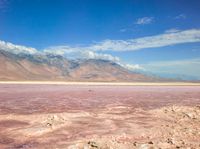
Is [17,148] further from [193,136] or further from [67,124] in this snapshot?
[193,136]

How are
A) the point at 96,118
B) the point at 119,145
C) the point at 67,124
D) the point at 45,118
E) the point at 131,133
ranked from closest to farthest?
the point at 119,145, the point at 131,133, the point at 67,124, the point at 45,118, the point at 96,118

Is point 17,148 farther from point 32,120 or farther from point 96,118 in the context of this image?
point 96,118

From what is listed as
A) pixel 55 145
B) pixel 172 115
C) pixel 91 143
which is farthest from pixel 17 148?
pixel 172 115

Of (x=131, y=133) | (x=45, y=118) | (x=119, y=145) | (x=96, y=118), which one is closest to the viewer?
(x=119, y=145)

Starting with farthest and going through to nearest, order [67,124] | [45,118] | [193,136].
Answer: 1. [45,118]
2. [67,124]
3. [193,136]

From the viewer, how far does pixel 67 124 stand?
15703 mm

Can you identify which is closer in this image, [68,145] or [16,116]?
[68,145]

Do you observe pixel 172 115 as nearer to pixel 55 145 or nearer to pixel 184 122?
pixel 184 122

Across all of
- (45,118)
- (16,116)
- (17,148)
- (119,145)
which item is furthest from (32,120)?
(119,145)

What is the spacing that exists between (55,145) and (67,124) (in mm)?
4391

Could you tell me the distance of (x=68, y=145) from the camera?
1117 cm

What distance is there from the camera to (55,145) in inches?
445

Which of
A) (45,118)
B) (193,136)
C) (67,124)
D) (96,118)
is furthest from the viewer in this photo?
(96,118)

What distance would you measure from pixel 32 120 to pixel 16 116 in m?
2.09
